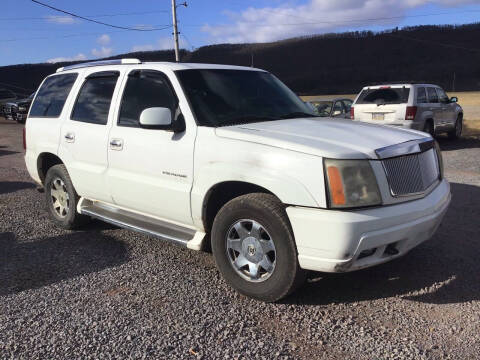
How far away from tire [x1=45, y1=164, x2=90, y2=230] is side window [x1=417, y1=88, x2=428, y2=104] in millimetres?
9909

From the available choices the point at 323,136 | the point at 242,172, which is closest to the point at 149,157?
the point at 242,172

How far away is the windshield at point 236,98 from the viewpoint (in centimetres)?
407

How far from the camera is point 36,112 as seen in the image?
5883 millimetres

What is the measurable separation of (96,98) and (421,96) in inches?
401

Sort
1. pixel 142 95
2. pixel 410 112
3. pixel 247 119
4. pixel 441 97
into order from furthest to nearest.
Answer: pixel 441 97
pixel 410 112
pixel 142 95
pixel 247 119

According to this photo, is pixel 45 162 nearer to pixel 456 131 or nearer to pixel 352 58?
pixel 456 131

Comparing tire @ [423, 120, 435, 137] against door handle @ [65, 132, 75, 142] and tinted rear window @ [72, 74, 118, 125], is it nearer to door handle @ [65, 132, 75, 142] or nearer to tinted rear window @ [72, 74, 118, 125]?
tinted rear window @ [72, 74, 118, 125]

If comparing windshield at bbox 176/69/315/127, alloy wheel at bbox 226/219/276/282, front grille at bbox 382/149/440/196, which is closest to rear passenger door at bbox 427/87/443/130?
windshield at bbox 176/69/315/127

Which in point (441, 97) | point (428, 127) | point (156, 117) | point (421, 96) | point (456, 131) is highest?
point (156, 117)

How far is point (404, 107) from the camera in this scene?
1209 cm

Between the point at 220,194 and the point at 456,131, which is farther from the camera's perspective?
the point at 456,131

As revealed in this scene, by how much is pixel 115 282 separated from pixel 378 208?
2.34 meters

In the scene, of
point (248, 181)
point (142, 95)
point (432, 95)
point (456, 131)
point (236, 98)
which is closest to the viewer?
point (248, 181)

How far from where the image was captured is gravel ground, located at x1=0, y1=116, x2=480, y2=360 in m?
3.01
